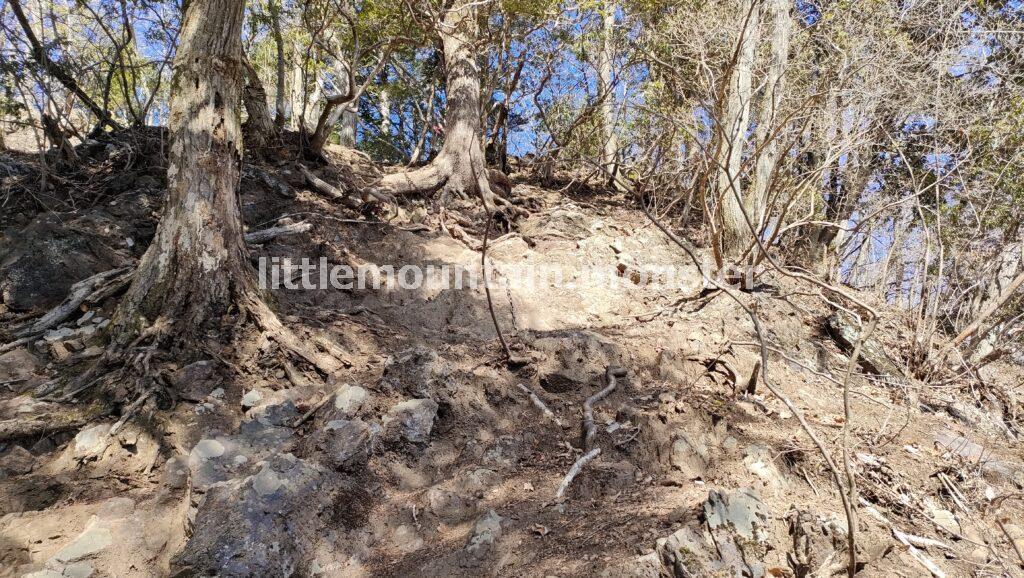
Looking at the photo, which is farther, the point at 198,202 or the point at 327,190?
the point at 327,190

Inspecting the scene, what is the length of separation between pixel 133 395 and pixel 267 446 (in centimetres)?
82

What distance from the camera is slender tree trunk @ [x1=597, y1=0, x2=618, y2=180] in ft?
28.1

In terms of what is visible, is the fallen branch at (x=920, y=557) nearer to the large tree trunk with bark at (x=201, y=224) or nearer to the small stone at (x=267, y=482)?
the small stone at (x=267, y=482)

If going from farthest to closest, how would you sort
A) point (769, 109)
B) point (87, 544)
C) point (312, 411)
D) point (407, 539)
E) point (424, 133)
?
1. point (424, 133)
2. point (769, 109)
3. point (312, 411)
4. point (407, 539)
5. point (87, 544)

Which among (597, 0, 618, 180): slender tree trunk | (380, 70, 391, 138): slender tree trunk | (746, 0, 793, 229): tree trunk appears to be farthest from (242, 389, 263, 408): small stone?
(380, 70, 391, 138): slender tree trunk

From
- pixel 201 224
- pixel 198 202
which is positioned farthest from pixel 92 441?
pixel 198 202

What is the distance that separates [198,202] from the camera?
3482 millimetres

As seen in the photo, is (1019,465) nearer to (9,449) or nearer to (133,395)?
(133,395)

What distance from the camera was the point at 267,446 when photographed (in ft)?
9.95

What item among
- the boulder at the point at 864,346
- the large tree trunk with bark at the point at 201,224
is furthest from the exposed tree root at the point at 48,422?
the boulder at the point at 864,346

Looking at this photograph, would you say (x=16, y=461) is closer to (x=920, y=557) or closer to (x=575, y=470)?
(x=575, y=470)

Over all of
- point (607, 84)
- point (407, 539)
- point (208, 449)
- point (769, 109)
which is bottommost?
point (407, 539)

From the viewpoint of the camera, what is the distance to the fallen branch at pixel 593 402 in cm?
314

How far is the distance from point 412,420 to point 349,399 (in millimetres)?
420
